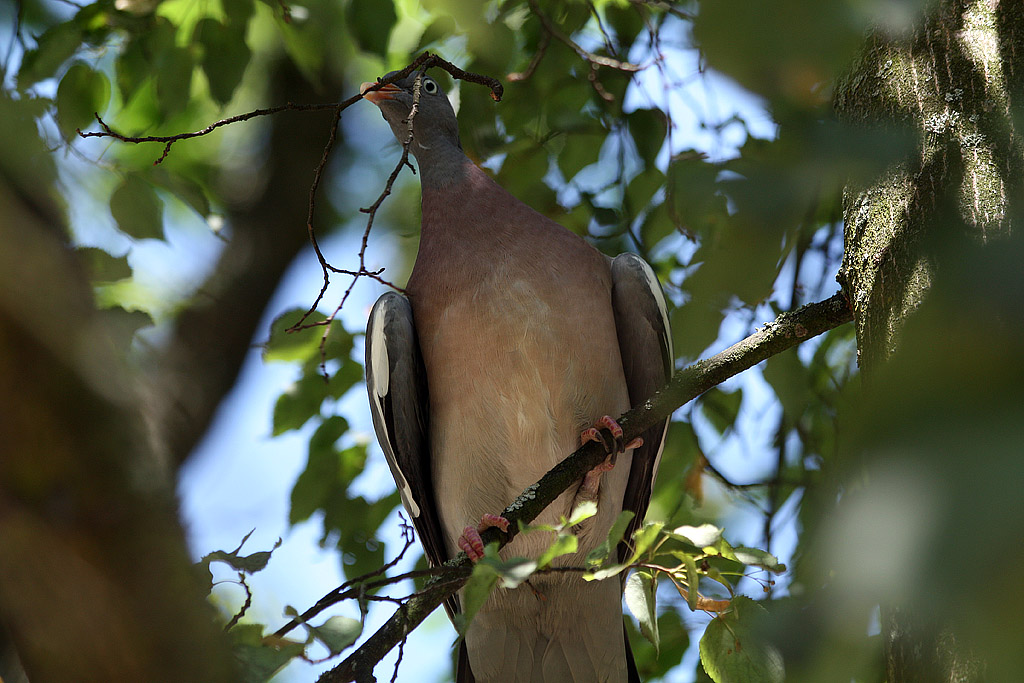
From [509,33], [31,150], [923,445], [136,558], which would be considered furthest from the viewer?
[509,33]

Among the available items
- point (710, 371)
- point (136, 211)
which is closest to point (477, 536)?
point (710, 371)

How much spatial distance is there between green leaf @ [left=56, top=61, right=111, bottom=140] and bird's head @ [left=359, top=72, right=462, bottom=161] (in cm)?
101

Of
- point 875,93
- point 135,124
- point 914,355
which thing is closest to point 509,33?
point 875,93

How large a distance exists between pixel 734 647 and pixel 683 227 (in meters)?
1.54

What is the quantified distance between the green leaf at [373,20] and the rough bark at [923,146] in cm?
156

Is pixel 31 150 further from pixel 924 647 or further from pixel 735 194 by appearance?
pixel 924 647

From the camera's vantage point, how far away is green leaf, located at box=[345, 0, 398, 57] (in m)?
2.78

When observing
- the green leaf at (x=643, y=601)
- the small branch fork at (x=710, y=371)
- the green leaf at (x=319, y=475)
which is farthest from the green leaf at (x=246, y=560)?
the green leaf at (x=319, y=475)

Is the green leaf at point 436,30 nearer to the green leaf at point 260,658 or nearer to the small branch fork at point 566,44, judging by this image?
the small branch fork at point 566,44

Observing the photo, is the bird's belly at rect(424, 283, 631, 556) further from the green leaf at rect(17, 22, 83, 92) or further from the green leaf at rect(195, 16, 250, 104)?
the green leaf at rect(17, 22, 83, 92)

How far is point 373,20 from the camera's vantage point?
110 inches

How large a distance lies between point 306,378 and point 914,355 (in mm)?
2962

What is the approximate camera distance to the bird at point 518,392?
2785 millimetres

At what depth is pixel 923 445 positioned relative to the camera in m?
0.54
